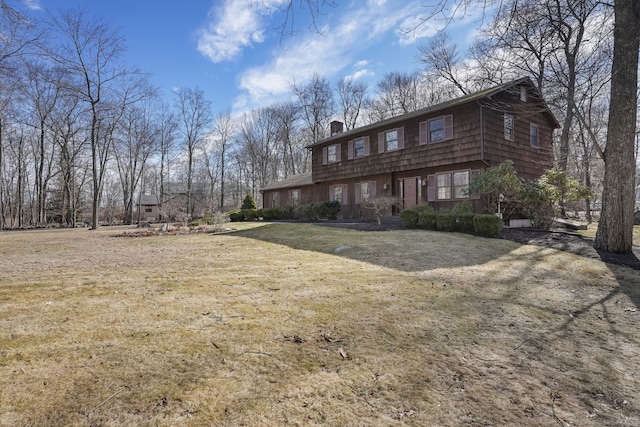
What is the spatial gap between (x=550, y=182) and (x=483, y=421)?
1274cm

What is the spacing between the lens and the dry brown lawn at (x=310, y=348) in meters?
1.90

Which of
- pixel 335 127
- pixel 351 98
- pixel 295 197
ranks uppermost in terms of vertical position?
pixel 351 98

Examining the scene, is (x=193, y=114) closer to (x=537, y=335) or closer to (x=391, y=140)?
(x=391, y=140)

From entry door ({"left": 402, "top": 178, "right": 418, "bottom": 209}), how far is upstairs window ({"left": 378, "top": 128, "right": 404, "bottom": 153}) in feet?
5.77

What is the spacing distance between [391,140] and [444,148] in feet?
10.7

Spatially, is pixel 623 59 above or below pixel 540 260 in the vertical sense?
above

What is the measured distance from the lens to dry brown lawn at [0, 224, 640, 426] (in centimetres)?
190

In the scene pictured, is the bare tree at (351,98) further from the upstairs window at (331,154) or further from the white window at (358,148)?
the white window at (358,148)

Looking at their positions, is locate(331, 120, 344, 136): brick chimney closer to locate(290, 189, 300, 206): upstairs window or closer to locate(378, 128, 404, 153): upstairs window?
locate(290, 189, 300, 206): upstairs window

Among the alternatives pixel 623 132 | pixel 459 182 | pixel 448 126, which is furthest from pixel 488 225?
pixel 448 126

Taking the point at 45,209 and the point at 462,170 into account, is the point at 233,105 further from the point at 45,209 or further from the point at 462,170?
the point at 462,170

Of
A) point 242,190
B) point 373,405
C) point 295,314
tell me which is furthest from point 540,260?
point 242,190

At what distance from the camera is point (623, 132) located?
748 centimetres

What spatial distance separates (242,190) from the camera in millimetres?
45156
